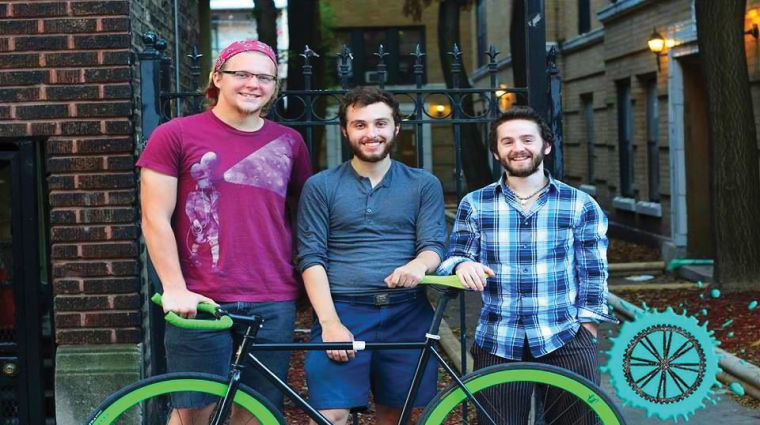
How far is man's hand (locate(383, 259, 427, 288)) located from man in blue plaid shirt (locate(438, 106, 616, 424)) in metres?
0.12

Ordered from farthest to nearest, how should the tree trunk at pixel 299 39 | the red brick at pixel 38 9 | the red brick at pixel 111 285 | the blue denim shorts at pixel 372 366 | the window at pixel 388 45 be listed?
the window at pixel 388 45 → the tree trunk at pixel 299 39 → the red brick at pixel 111 285 → the red brick at pixel 38 9 → the blue denim shorts at pixel 372 366

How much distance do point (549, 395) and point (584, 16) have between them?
20212 mm

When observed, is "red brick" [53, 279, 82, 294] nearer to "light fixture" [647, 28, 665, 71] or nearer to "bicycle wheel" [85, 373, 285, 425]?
"bicycle wheel" [85, 373, 285, 425]

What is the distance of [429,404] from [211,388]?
812mm

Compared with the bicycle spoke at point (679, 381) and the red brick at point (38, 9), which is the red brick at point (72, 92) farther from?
the bicycle spoke at point (679, 381)

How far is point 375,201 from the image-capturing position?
4340 mm

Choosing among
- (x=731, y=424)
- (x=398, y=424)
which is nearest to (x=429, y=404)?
(x=398, y=424)

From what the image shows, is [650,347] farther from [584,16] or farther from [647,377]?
[584,16]

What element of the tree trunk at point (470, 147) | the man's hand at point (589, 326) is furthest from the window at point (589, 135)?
the man's hand at point (589, 326)

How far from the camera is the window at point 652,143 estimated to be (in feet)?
58.5

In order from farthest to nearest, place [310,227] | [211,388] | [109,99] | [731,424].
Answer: [731,424]
[109,99]
[310,227]
[211,388]

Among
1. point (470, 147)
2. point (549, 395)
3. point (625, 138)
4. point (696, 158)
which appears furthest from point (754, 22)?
point (549, 395)

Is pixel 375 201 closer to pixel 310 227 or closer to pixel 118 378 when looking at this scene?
pixel 310 227

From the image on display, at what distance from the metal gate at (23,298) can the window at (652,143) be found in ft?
43.6
